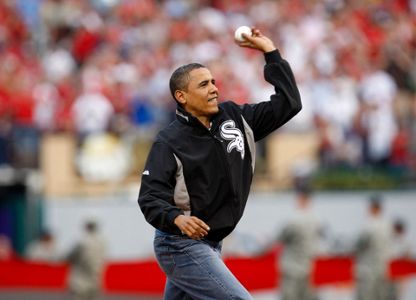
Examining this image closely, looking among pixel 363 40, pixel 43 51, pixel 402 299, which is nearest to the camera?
pixel 402 299

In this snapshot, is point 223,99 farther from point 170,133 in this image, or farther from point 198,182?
point 198,182

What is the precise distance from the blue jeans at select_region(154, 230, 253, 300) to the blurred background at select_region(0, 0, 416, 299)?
35.6 ft

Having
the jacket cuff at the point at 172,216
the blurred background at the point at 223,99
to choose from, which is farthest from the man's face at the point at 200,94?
the blurred background at the point at 223,99

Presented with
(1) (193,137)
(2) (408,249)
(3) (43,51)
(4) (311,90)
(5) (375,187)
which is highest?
(3) (43,51)

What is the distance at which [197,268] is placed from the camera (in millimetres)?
8164

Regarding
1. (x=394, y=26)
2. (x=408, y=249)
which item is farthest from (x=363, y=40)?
(x=408, y=249)

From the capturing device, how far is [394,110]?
2031 cm

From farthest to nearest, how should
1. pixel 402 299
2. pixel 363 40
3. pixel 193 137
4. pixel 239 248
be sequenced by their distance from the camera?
pixel 363 40 < pixel 239 248 < pixel 402 299 < pixel 193 137

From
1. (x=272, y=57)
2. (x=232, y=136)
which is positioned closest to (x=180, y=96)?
(x=232, y=136)

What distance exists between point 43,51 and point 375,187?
6.91 metres

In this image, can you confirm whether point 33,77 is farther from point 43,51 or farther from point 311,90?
point 311,90

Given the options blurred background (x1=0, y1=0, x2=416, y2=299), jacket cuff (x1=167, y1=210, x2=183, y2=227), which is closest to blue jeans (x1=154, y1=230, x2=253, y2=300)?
jacket cuff (x1=167, y1=210, x2=183, y2=227)

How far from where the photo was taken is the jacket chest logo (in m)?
8.30

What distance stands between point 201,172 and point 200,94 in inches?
20.0
